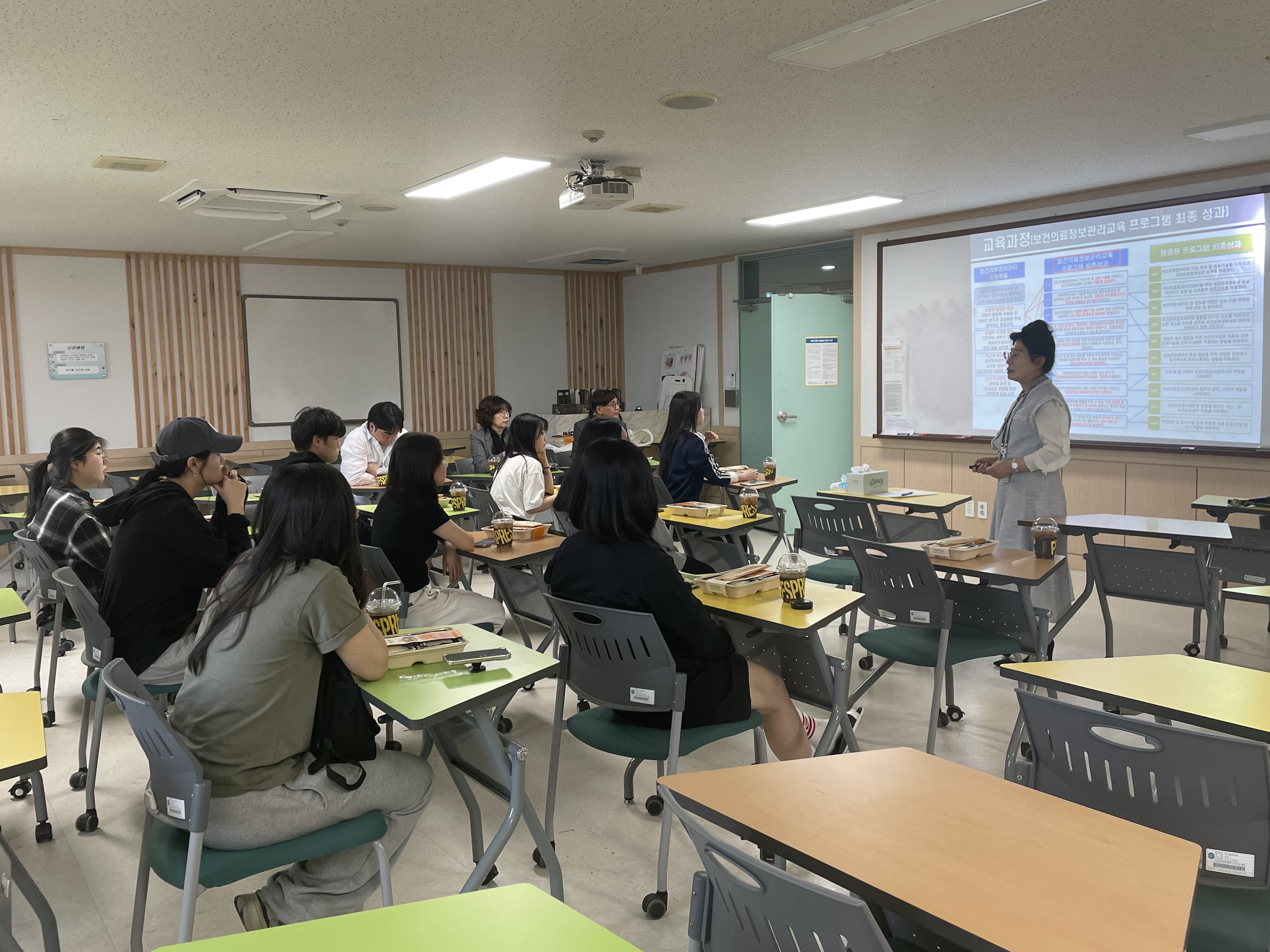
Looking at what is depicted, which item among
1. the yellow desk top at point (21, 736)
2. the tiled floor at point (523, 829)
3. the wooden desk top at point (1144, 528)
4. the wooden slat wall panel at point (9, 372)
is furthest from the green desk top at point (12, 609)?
the wooden slat wall panel at point (9, 372)

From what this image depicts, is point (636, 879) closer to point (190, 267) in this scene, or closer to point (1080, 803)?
point (1080, 803)

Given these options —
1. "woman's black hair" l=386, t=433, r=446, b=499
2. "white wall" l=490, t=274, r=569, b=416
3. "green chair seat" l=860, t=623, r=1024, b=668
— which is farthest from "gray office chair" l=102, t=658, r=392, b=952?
"white wall" l=490, t=274, r=569, b=416

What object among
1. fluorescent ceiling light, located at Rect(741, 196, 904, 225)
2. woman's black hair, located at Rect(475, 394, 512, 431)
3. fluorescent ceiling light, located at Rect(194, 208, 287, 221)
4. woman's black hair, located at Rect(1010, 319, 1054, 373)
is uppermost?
fluorescent ceiling light, located at Rect(741, 196, 904, 225)

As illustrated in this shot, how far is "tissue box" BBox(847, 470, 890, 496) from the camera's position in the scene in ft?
18.6

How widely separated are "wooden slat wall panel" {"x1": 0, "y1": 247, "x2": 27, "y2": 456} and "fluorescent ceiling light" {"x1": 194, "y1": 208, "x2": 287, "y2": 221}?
2.80 meters

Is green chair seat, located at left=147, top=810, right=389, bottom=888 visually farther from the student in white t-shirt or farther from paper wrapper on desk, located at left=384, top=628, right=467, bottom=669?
the student in white t-shirt

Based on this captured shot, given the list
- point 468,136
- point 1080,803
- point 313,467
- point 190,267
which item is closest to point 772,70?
point 468,136

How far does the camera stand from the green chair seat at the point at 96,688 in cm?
301

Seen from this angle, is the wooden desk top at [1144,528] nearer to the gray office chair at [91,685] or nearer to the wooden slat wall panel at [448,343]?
the gray office chair at [91,685]

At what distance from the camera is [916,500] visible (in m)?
5.40

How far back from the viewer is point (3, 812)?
326 centimetres

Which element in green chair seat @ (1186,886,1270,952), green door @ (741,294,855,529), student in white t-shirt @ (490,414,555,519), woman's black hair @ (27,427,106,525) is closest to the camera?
green chair seat @ (1186,886,1270,952)

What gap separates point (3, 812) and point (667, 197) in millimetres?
5120

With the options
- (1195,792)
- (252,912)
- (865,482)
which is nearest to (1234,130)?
(865,482)
